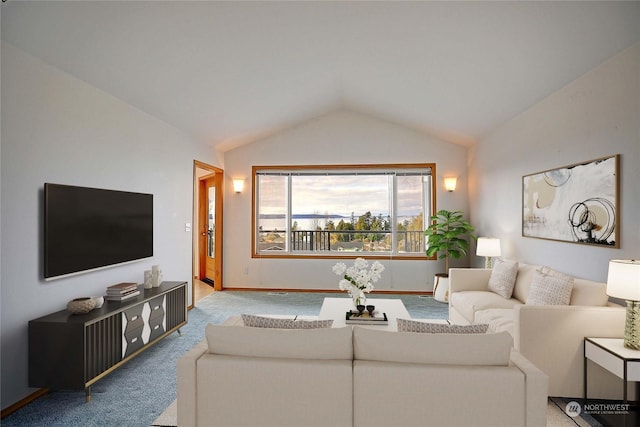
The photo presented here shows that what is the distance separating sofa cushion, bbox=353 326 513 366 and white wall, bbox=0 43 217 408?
2396 millimetres

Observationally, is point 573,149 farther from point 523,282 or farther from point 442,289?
point 442,289

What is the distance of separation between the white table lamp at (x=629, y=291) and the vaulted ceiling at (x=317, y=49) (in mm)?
1630

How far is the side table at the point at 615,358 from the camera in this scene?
1.96 m

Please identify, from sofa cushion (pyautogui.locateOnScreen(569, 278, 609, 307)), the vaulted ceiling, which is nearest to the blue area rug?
the vaulted ceiling

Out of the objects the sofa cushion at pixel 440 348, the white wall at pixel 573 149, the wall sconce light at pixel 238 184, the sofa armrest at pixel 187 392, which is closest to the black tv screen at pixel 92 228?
the sofa armrest at pixel 187 392

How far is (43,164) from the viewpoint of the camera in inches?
101

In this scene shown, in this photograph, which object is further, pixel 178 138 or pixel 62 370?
pixel 178 138

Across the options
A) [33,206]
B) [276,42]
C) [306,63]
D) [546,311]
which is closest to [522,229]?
[546,311]

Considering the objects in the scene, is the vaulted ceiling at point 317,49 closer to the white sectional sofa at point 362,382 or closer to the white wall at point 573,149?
the white wall at point 573,149

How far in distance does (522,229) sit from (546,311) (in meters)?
1.91

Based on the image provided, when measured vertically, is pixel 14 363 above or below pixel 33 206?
below

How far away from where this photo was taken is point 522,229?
408 centimetres

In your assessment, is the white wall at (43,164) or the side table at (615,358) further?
the white wall at (43,164)

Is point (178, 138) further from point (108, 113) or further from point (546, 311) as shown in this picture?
point (546, 311)
